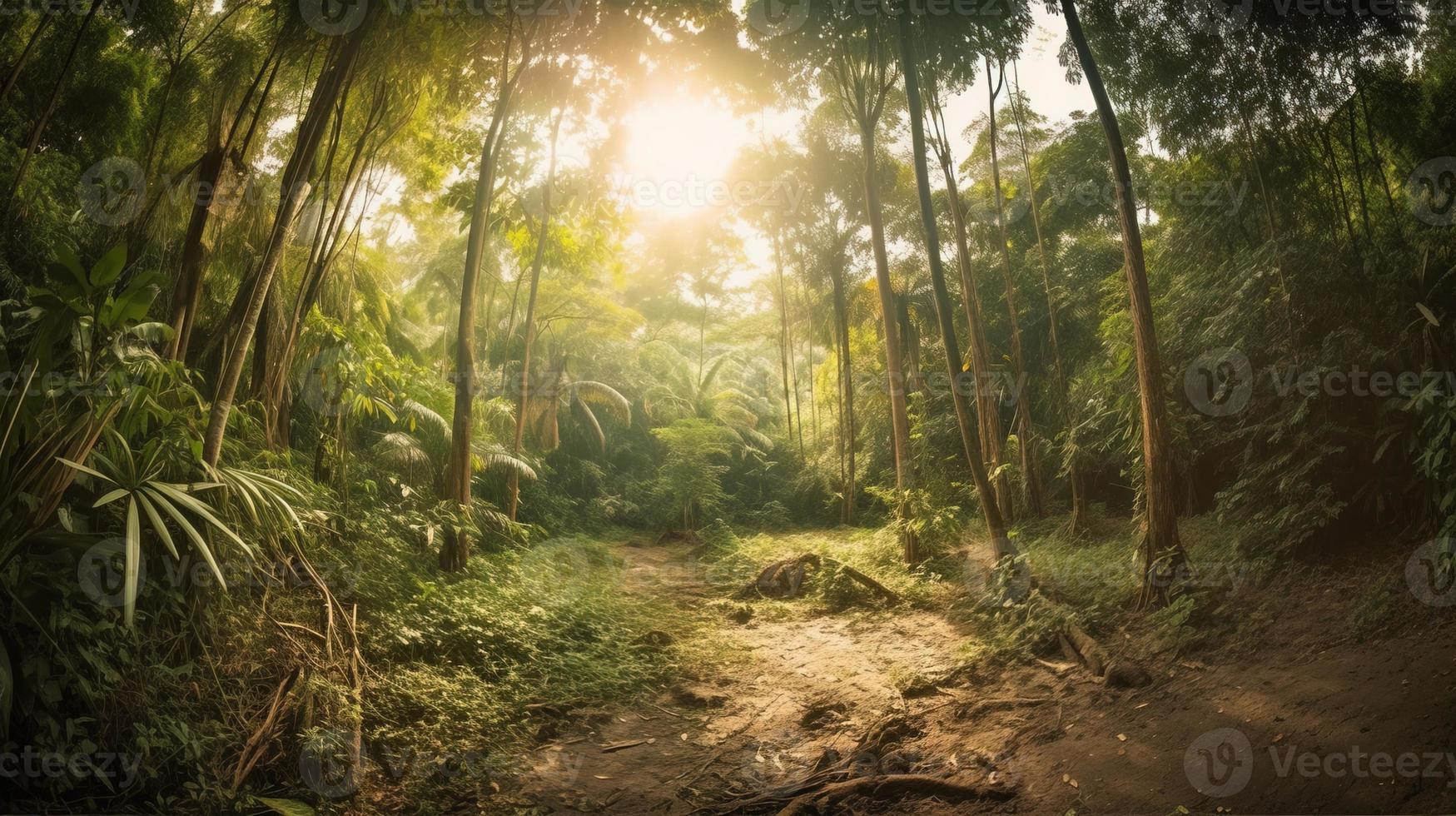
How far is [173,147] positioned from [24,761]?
6.21 m

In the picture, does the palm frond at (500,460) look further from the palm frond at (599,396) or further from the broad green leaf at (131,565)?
the broad green leaf at (131,565)

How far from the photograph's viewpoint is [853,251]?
1714 cm

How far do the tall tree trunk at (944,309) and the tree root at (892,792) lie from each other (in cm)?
456

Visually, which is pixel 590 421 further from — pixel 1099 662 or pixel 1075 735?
pixel 1075 735

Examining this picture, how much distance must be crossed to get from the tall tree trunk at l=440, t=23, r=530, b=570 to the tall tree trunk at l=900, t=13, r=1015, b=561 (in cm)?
468

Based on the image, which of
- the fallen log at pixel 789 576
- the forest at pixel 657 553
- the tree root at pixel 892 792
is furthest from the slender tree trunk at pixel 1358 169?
the tree root at pixel 892 792

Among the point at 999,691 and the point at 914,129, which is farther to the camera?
the point at 914,129

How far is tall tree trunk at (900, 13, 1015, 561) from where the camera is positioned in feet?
27.9

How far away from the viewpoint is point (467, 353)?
7645 millimetres

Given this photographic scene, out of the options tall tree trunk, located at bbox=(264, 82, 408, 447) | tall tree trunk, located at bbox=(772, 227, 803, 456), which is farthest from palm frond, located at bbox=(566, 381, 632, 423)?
tall tree trunk, located at bbox=(264, 82, 408, 447)

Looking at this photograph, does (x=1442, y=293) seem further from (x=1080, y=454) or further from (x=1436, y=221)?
(x=1080, y=454)

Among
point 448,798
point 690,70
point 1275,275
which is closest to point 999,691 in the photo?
point 448,798

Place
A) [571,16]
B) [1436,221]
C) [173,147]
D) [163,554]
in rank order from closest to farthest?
[163,554], [1436,221], [173,147], [571,16]

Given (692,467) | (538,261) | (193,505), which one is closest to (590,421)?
(692,467)
